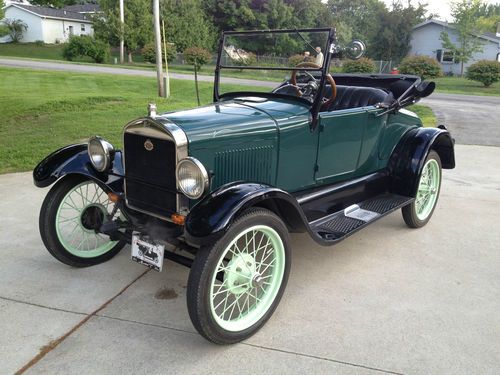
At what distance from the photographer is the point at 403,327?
2689mm

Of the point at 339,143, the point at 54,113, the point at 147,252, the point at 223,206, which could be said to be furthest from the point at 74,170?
the point at 54,113

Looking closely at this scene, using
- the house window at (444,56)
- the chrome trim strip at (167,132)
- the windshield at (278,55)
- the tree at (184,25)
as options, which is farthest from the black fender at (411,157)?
the house window at (444,56)

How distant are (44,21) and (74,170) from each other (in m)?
49.4

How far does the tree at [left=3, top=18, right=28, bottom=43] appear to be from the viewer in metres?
44.4

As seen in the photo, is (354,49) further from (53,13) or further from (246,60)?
(53,13)

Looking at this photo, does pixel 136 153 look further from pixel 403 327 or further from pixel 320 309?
pixel 403 327

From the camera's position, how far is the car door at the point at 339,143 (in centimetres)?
340

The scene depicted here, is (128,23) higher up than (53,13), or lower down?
lower down

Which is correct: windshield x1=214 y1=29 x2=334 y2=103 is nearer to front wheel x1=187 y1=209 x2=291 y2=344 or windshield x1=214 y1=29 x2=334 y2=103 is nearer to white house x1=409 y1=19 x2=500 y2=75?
front wheel x1=187 y1=209 x2=291 y2=344

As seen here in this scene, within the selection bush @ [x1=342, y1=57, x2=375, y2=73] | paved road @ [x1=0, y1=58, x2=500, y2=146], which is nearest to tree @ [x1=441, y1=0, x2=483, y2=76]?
bush @ [x1=342, y1=57, x2=375, y2=73]

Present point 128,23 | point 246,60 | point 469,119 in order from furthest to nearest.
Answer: point 128,23 → point 469,119 → point 246,60

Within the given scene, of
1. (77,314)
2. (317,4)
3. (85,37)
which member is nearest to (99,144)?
(77,314)

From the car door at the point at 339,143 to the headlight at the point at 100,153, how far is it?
1507mm

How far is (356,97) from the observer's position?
4129 millimetres
